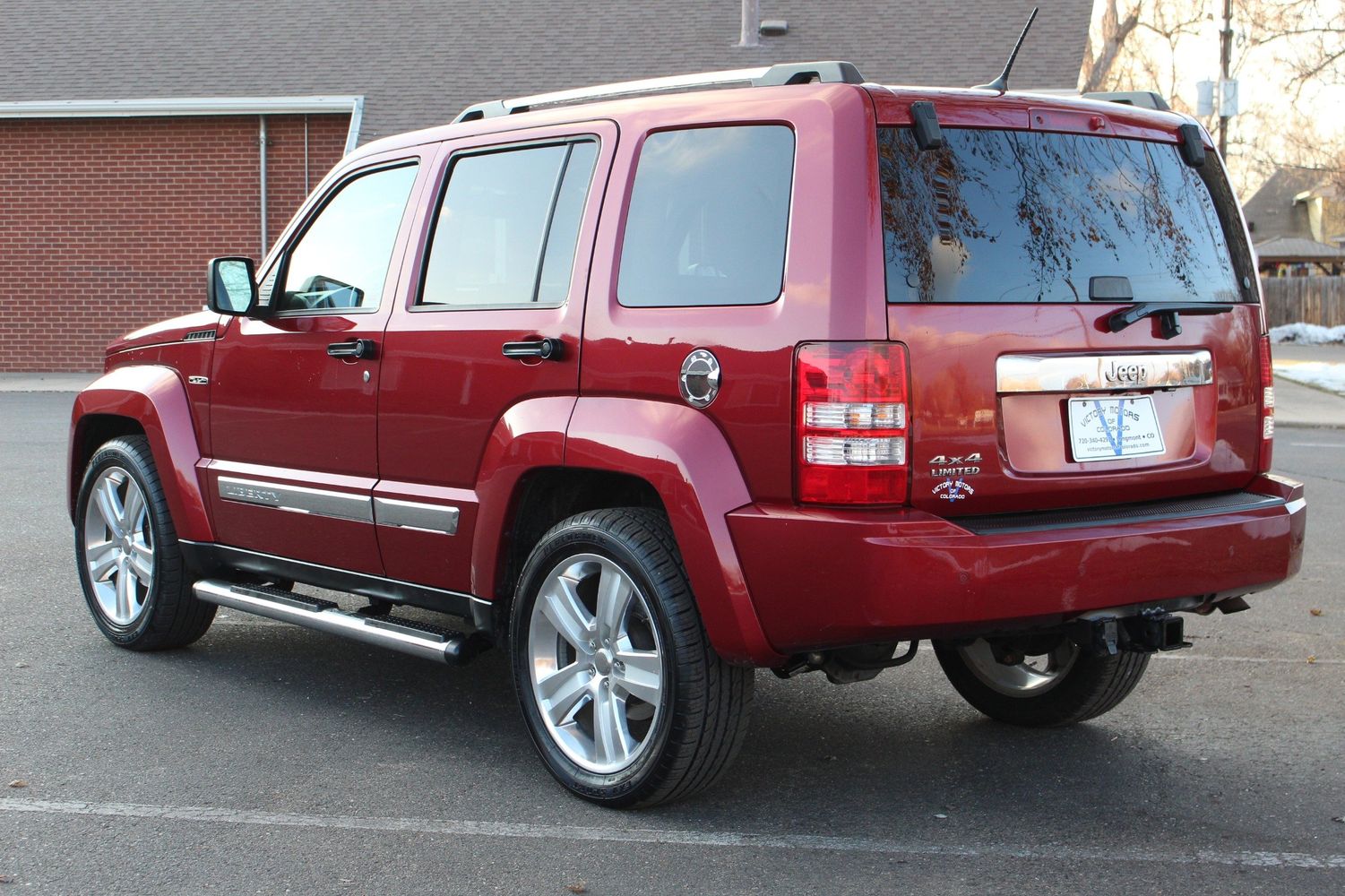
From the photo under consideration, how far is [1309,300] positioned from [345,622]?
37488 mm

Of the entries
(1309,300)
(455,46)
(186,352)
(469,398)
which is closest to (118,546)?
(186,352)

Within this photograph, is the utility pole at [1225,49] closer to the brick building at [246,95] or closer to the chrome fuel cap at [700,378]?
the brick building at [246,95]

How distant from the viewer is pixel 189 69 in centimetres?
2214

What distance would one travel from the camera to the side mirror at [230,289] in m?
5.30

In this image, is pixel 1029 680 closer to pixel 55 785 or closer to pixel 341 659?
pixel 341 659

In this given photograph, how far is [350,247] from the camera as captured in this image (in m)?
5.19

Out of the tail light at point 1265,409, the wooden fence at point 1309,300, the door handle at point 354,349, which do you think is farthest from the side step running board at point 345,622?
the wooden fence at point 1309,300

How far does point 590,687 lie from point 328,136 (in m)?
18.6

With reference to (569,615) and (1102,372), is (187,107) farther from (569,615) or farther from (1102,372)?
(1102,372)

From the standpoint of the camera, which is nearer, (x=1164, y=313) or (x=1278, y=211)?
(x=1164, y=313)

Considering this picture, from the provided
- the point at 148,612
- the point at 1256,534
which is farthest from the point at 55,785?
the point at 1256,534

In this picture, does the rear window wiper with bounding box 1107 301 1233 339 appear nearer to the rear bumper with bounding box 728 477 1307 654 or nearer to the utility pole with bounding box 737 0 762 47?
the rear bumper with bounding box 728 477 1307 654

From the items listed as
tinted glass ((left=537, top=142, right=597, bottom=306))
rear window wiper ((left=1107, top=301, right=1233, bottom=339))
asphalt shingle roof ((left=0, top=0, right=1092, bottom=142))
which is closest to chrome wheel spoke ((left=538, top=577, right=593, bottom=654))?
tinted glass ((left=537, top=142, right=597, bottom=306))

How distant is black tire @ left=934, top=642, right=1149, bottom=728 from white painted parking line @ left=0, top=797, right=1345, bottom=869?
907 millimetres
